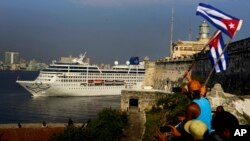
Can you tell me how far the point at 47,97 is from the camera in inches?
3981

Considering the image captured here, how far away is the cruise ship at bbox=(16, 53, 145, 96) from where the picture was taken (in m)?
104

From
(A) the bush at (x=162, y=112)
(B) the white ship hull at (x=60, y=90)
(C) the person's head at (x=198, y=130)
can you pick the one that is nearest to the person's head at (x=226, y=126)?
(C) the person's head at (x=198, y=130)

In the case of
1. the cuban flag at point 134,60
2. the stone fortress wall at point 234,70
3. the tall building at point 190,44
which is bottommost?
the stone fortress wall at point 234,70

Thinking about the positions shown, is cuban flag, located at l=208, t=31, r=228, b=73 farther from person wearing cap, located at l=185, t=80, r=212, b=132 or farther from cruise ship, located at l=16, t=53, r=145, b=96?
cruise ship, located at l=16, t=53, r=145, b=96

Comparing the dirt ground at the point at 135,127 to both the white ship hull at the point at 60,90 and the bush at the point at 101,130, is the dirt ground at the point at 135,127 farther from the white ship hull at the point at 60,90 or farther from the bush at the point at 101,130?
the white ship hull at the point at 60,90

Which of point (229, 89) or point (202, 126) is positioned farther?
point (229, 89)

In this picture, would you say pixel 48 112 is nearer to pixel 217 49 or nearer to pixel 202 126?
pixel 217 49

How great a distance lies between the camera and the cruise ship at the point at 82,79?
104 m

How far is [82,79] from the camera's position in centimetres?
10981

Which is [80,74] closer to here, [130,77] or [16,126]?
[130,77]

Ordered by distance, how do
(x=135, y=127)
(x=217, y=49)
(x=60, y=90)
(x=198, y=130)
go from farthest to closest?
(x=60, y=90) → (x=135, y=127) → (x=217, y=49) → (x=198, y=130)

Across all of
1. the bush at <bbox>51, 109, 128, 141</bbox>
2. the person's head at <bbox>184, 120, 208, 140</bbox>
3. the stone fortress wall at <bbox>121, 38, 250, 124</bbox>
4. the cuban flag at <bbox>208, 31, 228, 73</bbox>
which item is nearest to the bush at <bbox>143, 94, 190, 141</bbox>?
the bush at <bbox>51, 109, 128, 141</bbox>

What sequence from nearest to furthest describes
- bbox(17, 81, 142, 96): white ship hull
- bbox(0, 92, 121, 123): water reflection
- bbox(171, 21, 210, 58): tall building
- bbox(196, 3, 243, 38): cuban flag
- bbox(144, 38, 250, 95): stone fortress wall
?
bbox(196, 3, 243, 38): cuban flag → bbox(144, 38, 250, 95): stone fortress wall → bbox(0, 92, 121, 123): water reflection → bbox(171, 21, 210, 58): tall building → bbox(17, 81, 142, 96): white ship hull

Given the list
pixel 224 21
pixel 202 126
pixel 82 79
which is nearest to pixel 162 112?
pixel 224 21
